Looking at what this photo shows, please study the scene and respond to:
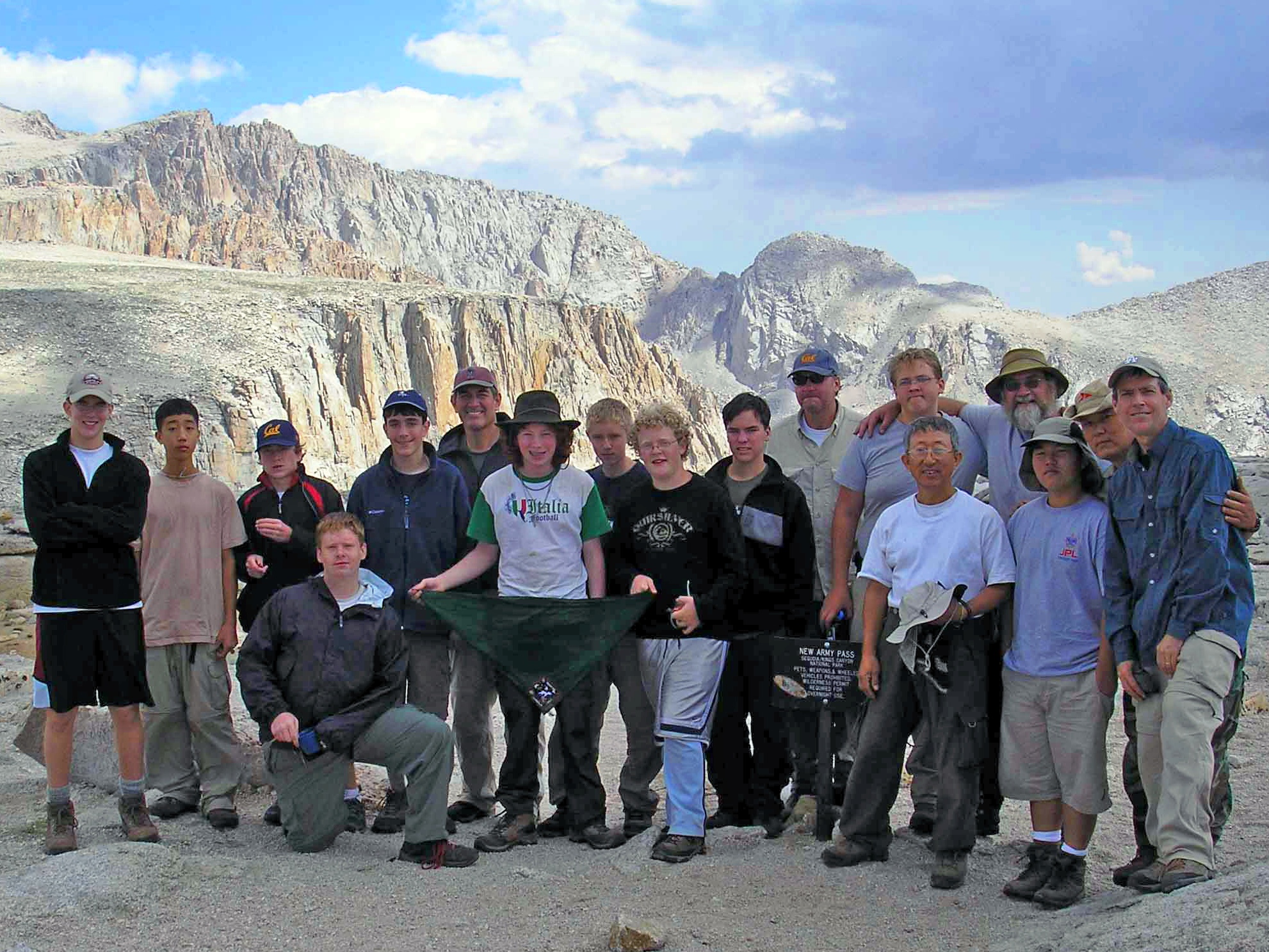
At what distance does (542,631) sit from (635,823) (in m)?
1.16

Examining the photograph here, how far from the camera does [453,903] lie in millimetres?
5371

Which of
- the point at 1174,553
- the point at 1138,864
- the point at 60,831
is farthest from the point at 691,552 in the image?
the point at 60,831

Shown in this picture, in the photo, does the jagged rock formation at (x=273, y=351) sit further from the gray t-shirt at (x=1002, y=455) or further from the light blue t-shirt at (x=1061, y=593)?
the light blue t-shirt at (x=1061, y=593)

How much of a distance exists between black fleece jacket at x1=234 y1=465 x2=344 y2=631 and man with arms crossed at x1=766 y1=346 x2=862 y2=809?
8.79 feet

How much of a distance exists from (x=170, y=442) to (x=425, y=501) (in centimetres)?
146

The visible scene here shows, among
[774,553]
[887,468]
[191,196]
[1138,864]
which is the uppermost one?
[191,196]

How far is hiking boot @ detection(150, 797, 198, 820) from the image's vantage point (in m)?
6.61

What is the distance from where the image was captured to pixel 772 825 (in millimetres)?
6234

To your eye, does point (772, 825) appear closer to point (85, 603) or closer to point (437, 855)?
point (437, 855)

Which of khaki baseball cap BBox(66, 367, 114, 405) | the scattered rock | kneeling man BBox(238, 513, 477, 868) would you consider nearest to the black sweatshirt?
kneeling man BBox(238, 513, 477, 868)

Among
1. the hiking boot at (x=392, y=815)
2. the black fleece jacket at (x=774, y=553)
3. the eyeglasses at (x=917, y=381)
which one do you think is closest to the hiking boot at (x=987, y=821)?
the black fleece jacket at (x=774, y=553)

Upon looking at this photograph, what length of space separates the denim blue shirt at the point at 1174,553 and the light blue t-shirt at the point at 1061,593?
142mm

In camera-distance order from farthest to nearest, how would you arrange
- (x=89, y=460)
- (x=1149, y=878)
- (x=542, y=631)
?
(x=542, y=631) < (x=89, y=460) < (x=1149, y=878)

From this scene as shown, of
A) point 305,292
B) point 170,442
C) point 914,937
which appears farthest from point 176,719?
point 305,292
